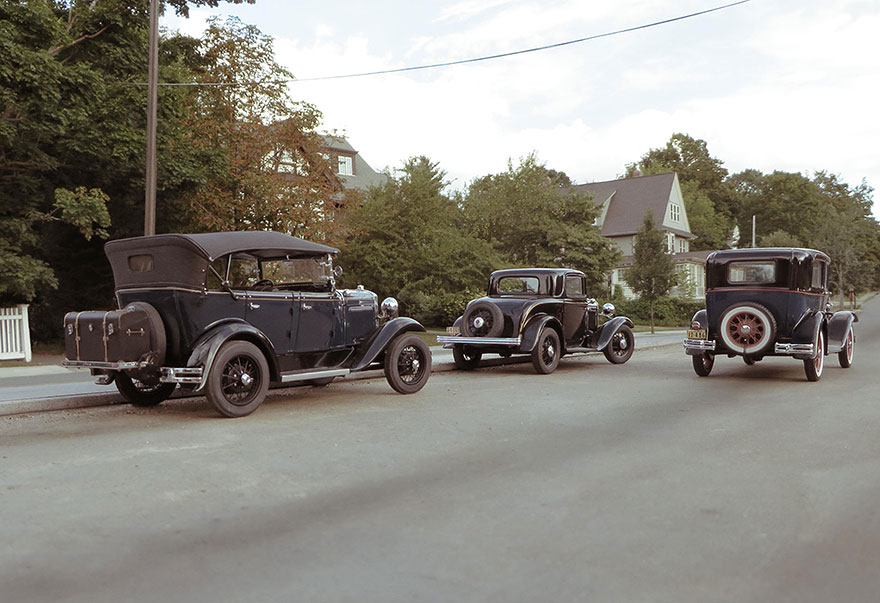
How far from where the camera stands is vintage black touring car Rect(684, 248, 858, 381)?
1177 centimetres

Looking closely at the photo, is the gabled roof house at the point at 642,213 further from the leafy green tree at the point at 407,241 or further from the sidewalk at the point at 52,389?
the sidewalk at the point at 52,389

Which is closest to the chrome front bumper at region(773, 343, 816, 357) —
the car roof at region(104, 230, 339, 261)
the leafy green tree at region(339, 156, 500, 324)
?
the car roof at region(104, 230, 339, 261)

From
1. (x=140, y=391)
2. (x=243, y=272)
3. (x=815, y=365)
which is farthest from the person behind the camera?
(x=815, y=365)

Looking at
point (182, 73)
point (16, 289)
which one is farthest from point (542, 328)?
point (182, 73)

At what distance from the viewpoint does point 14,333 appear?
16984 millimetres

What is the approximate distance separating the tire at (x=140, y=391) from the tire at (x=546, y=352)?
20.0 feet

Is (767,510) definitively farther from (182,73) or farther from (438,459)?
(182,73)

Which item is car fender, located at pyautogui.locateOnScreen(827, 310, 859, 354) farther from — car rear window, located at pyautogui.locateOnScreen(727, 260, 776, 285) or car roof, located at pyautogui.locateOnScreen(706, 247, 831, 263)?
car rear window, located at pyautogui.locateOnScreen(727, 260, 776, 285)

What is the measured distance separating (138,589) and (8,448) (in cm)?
412

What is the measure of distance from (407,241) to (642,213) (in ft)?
115

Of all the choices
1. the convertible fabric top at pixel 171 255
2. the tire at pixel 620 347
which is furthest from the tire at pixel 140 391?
the tire at pixel 620 347

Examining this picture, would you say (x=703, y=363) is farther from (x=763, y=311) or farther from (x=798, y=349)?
(x=798, y=349)

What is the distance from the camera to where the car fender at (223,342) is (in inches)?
315

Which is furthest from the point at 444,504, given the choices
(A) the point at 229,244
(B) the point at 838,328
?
(B) the point at 838,328
